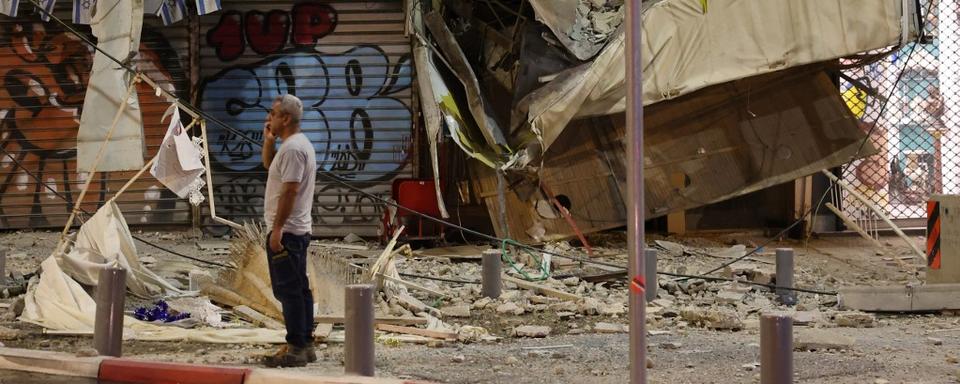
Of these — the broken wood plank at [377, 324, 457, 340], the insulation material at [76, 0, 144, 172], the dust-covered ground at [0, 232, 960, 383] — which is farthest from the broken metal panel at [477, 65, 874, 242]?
the broken wood plank at [377, 324, 457, 340]

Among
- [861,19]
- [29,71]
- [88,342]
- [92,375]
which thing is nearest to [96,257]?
[88,342]

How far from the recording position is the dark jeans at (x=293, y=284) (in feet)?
20.9

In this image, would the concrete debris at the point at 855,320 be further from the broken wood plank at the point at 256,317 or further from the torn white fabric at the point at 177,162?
the torn white fabric at the point at 177,162

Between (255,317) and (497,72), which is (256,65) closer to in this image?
(497,72)

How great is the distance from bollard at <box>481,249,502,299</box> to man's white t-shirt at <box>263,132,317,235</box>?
A: 112 inches

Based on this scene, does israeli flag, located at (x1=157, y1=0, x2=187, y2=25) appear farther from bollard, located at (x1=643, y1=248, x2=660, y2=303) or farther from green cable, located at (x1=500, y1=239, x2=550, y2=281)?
bollard, located at (x1=643, y1=248, x2=660, y2=303)

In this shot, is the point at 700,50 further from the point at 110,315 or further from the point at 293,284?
the point at 110,315

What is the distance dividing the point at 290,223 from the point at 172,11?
8.41 meters

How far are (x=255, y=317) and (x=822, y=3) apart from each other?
22.4ft

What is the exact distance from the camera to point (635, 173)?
448 centimetres

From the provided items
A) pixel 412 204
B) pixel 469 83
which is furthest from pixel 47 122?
pixel 469 83

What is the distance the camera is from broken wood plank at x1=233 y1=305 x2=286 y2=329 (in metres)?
7.82

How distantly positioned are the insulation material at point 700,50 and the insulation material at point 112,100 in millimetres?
4161

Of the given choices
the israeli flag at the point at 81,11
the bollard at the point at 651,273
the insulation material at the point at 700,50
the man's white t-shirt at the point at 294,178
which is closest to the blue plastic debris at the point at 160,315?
the man's white t-shirt at the point at 294,178
